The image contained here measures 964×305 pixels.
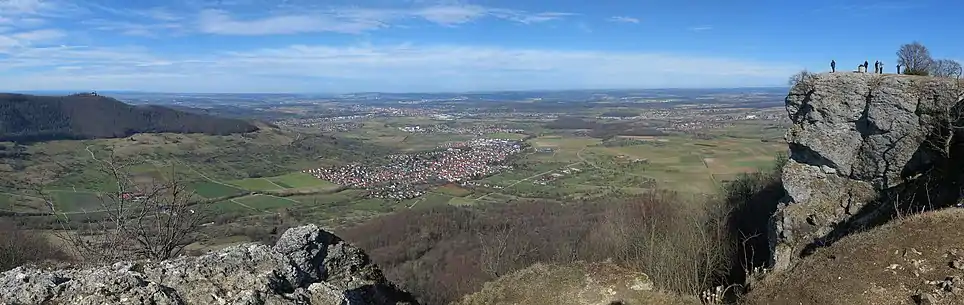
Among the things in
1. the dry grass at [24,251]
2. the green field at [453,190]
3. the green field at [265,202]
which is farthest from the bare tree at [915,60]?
the green field at [265,202]

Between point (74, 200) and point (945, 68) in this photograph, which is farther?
point (74, 200)

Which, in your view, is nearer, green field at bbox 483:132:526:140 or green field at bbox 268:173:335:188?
green field at bbox 268:173:335:188

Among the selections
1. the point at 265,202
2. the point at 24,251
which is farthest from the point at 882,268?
the point at 265,202

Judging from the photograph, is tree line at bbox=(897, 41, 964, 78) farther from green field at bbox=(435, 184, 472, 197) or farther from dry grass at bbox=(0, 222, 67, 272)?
green field at bbox=(435, 184, 472, 197)

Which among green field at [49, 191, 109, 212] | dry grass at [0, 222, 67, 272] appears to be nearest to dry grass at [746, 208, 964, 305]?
dry grass at [0, 222, 67, 272]

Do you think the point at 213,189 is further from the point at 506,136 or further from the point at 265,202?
the point at 506,136

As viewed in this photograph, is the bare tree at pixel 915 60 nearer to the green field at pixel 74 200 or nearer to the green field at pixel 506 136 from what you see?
the green field at pixel 74 200
